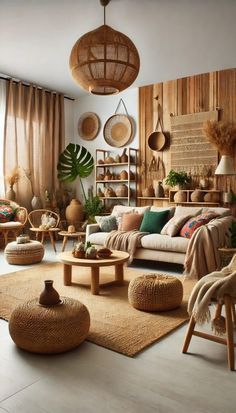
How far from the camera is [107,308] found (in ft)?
10.3

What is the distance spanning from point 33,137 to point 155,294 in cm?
507

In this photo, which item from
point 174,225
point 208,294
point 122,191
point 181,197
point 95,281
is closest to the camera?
point 208,294

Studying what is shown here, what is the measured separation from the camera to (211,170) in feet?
19.9

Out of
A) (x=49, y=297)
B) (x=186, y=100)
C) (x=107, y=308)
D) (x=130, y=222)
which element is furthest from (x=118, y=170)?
(x=49, y=297)

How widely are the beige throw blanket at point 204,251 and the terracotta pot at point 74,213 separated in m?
3.52

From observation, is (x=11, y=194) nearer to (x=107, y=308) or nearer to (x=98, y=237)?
(x=98, y=237)

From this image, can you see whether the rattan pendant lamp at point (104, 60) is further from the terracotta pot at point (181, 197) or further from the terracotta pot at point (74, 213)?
the terracotta pot at point (74, 213)

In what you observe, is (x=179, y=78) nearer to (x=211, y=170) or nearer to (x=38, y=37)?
(x=211, y=170)

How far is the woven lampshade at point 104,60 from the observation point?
120 inches

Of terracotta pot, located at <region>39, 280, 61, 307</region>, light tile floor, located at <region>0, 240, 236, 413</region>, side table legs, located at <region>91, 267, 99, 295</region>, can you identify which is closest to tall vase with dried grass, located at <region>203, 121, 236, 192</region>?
side table legs, located at <region>91, 267, 99, 295</region>

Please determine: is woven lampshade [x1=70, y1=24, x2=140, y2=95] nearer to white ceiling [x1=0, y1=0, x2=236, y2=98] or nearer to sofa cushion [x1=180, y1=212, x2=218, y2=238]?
white ceiling [x1=0, y1=0, x2=236, y2=98]

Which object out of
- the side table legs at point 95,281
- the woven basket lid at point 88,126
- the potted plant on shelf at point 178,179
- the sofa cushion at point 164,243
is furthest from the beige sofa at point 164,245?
the woven basket lid at point 88,126

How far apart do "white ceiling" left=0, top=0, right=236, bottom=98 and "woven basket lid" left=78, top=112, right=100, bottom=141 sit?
59.6 inches

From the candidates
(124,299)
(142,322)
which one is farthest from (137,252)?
(142,322)
